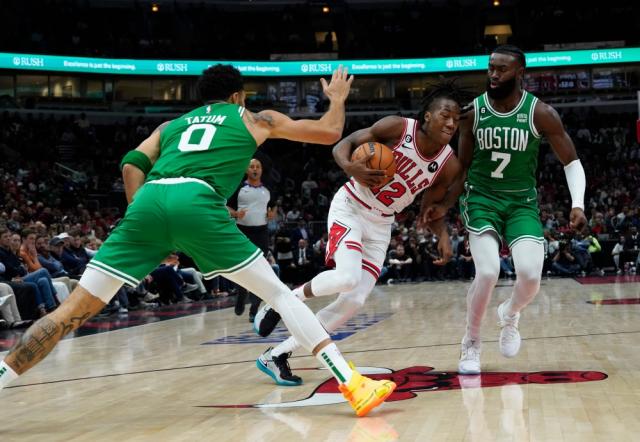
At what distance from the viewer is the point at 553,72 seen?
33312 millimetres

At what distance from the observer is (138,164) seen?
12.7 feet

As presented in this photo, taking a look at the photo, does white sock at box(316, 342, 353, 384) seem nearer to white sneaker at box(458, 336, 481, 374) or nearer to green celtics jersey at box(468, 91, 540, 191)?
white sneaker at box(458, 336, 481, 374)

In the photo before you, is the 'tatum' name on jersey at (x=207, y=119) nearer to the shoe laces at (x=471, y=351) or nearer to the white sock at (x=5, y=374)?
the white sock at (x=5, y=374)

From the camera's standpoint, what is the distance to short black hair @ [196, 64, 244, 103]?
3.98 meters

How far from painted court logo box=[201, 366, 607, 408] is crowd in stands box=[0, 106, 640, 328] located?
4587mm

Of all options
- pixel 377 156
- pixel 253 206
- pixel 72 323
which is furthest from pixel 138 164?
pixel 253 206

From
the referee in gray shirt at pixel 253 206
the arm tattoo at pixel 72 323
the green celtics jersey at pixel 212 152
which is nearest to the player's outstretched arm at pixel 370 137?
the green celtics jersey at pixel 212 152

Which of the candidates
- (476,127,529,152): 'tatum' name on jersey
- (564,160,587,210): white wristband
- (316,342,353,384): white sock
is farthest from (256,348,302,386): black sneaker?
(564,160,587,210): white wristband

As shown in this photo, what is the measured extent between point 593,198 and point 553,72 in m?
9.67

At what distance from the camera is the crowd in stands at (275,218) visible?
1067 centimetres

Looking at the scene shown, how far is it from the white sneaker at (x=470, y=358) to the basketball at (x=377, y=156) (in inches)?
46.1

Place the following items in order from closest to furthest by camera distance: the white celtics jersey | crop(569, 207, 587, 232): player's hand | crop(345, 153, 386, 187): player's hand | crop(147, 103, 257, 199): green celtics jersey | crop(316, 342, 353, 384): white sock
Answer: crop(316, 342, 353, 384): white sock, crop(147, 103, 257, 199): green celtics jersey, crop(345, 153, 386, 187): player's hand, crop(569, 207, 587, 232): player's hand, the white celtics jersey

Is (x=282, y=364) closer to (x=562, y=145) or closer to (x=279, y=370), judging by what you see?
(x=279, y=370)

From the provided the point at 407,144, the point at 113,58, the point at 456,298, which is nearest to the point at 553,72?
the point at 113,58
